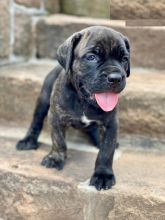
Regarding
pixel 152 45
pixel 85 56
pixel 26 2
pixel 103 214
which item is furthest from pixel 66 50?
pixel 26 2

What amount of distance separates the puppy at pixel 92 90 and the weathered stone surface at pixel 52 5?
3.74ft

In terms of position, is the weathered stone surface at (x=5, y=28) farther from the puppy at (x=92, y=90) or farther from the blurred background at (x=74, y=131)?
the puppy at (x=92, y=90)

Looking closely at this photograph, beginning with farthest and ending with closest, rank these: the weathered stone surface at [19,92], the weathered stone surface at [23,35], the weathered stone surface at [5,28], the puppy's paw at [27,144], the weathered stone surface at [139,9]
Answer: the weathered stone surface at [23,35] < the weathered stone surface at [5,28] < the weathered stone surface at [19,92] < the puppy's paw at [27,144] < the weathered stone surface at [139,9]

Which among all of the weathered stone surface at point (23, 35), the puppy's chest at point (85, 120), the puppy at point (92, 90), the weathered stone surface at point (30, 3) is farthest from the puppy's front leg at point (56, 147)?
the weathered stone surface at point (30, 3)

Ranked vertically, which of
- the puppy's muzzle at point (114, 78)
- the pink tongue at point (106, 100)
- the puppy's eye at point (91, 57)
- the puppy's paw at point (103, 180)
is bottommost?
the puppy's paw at point (103, 180)

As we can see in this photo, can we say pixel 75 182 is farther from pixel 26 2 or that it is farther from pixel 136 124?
pixel 26 2

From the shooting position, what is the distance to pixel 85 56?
6.94 ft

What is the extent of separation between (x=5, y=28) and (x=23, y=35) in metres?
0.16

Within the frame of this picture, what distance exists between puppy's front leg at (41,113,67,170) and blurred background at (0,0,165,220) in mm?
44

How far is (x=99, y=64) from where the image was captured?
2080 mm

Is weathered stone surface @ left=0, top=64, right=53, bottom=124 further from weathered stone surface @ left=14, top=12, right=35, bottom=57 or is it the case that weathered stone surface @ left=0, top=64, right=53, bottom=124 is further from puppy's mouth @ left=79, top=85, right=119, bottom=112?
puppy's mouth @ left=79, top=85, right=119, bottom=112

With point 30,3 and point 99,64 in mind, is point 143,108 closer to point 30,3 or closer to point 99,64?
point 99,64

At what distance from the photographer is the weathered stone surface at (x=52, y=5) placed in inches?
142

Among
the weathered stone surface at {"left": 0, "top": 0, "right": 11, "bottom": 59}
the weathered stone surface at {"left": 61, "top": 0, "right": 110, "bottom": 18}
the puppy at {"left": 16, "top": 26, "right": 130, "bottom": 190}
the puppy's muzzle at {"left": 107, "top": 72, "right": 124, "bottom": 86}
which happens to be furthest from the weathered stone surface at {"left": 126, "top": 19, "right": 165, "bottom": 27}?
the weathered stone surface at {"left": 61, "top": 0, "right": 110, "bottom": 18}
